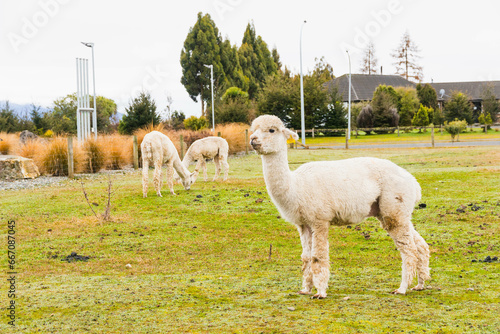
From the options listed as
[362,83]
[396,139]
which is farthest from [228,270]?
[362,83]

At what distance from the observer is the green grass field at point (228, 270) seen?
4.98 metres

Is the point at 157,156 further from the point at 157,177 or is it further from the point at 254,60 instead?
the point at 254,60

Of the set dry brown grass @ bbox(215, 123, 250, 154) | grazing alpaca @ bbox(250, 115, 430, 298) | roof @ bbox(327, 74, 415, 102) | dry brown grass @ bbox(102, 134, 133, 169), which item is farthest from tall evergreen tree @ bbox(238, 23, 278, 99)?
grazing alpaca @ bbox(250, 115, 430, 298)

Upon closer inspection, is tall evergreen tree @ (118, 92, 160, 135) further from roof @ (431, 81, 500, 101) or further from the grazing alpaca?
roof @ (431, 81, 500, 101)

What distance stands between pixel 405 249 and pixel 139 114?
3294 centimetres

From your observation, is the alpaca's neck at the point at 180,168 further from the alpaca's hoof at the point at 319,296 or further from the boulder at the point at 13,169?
the alpaca's hoof at the point at 319,296

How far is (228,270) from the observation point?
24.0 ft

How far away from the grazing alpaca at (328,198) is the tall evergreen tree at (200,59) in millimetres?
63888

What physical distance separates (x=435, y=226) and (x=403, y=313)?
17.1 ft

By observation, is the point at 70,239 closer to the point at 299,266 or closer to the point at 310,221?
the point at 299,266

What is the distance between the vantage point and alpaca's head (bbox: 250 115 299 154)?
5.55 m

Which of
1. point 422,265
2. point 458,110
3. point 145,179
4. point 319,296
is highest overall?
point 458,110

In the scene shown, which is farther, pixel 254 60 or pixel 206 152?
pixel 254 60

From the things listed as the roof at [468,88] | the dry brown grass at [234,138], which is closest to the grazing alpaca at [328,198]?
the dry brown grass at [234,138]
